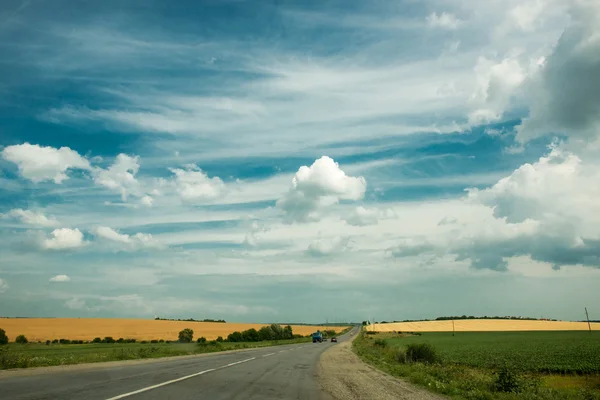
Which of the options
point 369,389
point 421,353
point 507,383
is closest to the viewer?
point 369,389

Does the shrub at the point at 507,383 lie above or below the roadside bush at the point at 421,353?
above

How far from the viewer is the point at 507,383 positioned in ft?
56.7

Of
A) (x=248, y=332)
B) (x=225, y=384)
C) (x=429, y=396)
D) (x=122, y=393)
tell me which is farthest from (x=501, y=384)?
(x=248, y=332)

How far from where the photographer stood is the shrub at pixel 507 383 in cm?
1692

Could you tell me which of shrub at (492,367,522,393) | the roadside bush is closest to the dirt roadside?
shrub at (492,367,522,393)

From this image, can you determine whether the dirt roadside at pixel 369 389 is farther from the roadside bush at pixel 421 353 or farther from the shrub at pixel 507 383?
the roadside bush at pixel 421 353

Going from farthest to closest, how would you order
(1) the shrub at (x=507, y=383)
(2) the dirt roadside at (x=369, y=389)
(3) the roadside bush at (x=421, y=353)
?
1. (3) the roadside bush at (x=421, y=353)
2. (1) the shrub at (x=507, y=383)
3. (2) the dirt roadside at (x=369, y=389)

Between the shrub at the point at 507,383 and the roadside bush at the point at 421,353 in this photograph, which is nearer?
the shrub at the point at 507,383

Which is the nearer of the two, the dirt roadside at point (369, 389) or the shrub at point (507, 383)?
the dirt roadside at point (369, 389)

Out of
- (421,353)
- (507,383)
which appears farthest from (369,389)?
(421,353)

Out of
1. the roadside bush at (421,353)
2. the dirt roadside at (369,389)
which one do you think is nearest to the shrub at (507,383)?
the dirt roadside at (369,389)

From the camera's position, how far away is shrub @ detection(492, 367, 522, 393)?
55.5ft

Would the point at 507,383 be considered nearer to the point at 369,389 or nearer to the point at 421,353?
the point at 369,389

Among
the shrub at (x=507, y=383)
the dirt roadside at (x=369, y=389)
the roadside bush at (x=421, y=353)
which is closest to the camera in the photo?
the dirt roadside at (x=369, y=389)
